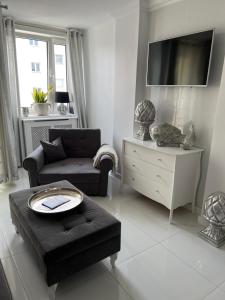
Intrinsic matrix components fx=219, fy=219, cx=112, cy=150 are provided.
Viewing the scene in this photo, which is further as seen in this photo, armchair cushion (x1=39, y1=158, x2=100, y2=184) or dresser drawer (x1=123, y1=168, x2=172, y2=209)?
armchair cushion (x1=39, y1=158, x2=100, y2=184)

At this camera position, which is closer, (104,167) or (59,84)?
(104,167)

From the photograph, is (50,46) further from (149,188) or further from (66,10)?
(149,188)

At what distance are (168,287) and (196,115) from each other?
65.9 inches

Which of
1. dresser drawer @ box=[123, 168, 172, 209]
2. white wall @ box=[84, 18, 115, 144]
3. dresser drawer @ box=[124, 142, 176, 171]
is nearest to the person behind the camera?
dresser drawer @ box=[124, 142, 176, 171]

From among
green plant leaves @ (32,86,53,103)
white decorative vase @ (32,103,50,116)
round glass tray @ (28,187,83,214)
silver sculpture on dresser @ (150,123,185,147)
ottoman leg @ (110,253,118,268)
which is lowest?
ottoman leg @ (110,253,118,268)

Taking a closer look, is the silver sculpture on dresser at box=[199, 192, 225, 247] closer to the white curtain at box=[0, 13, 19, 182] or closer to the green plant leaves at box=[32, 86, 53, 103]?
the white curtain at box=[0, 13, 19, 182]

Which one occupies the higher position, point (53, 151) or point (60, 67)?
point (60, 67)

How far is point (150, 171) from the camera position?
2.49 metres

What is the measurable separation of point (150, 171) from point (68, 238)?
4.41ft

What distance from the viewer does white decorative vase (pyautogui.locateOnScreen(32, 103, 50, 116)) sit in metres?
3.84

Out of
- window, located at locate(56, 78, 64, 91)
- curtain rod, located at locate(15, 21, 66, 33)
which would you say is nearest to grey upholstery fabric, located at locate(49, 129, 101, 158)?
window, located at locate(56, 78, 64, 91)

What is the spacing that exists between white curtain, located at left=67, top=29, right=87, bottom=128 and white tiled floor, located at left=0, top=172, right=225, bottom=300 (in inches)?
94.2

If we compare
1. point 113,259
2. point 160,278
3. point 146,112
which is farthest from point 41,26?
point 160,278

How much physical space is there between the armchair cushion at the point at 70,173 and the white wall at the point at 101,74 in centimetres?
110
